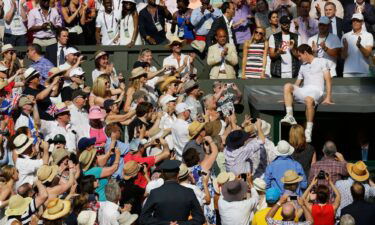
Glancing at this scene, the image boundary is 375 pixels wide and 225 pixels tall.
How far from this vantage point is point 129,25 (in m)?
28.3

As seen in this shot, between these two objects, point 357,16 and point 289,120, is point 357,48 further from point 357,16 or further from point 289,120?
point 289,120

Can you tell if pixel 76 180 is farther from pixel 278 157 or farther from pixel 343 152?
pixel 343 152

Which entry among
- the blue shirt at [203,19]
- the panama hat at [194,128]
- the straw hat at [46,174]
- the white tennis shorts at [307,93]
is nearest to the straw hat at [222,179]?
the panama hat at [194,128]

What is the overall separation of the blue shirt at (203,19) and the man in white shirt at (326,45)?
2429 mm

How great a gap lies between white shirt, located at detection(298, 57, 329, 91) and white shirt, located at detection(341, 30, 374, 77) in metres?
1.86

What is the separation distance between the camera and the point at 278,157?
68.9 ft

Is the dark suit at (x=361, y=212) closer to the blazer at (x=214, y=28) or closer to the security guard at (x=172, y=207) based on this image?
the security guard at (x=172, y=207)

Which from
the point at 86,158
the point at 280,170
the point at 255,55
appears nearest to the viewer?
the point at 280,170

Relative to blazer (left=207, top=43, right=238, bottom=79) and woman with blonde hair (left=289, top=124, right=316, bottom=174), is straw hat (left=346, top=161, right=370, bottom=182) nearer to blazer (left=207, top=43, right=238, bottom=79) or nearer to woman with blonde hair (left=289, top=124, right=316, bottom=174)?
woman with blonde hair (left=289, top=124, right=316, bottom=174)

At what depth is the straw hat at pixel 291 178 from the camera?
19844mm

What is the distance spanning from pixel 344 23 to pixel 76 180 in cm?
852

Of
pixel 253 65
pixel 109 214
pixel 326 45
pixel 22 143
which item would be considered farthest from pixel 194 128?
pixel 326 45

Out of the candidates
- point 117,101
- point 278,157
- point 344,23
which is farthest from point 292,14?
point 278,157

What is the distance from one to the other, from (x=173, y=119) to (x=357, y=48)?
421 centimetres
